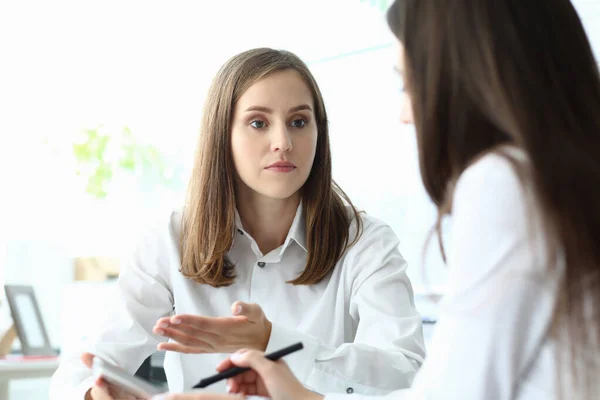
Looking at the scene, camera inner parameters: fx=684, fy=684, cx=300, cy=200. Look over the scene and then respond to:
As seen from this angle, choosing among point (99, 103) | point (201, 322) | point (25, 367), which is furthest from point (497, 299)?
point (99, 103)

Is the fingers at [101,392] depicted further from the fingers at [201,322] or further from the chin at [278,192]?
the chin at [278,192]

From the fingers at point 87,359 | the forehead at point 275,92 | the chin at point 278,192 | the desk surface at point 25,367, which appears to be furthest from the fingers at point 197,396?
the desk surface at point 25,367

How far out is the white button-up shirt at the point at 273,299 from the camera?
61.7 inches

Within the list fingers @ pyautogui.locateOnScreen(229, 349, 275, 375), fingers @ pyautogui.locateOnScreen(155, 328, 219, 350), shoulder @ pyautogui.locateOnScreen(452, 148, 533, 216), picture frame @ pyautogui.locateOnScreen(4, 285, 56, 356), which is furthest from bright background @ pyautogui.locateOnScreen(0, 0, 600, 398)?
shoulder @ pyautogui.locateOnScreen(452, 148, 533, 216)

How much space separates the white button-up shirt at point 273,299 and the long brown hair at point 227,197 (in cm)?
3

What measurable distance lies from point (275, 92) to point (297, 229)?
362 millimetres

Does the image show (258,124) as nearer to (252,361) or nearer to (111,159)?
(252,361)

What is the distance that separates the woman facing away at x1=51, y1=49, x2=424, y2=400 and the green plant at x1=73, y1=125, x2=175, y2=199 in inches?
75.6

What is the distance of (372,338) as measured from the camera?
1549 millimetres

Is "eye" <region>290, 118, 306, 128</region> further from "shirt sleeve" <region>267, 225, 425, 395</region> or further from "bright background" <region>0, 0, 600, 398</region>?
"bright background" <region>0, 0, 600, 398</region>

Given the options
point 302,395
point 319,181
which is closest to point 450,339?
point 302,395

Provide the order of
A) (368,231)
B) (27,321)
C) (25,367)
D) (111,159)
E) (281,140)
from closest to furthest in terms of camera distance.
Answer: (281,140) < (368,231) < (25,367) < (27,321) < (111,159)

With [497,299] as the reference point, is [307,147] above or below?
above

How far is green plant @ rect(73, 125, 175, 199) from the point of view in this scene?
3711mm
